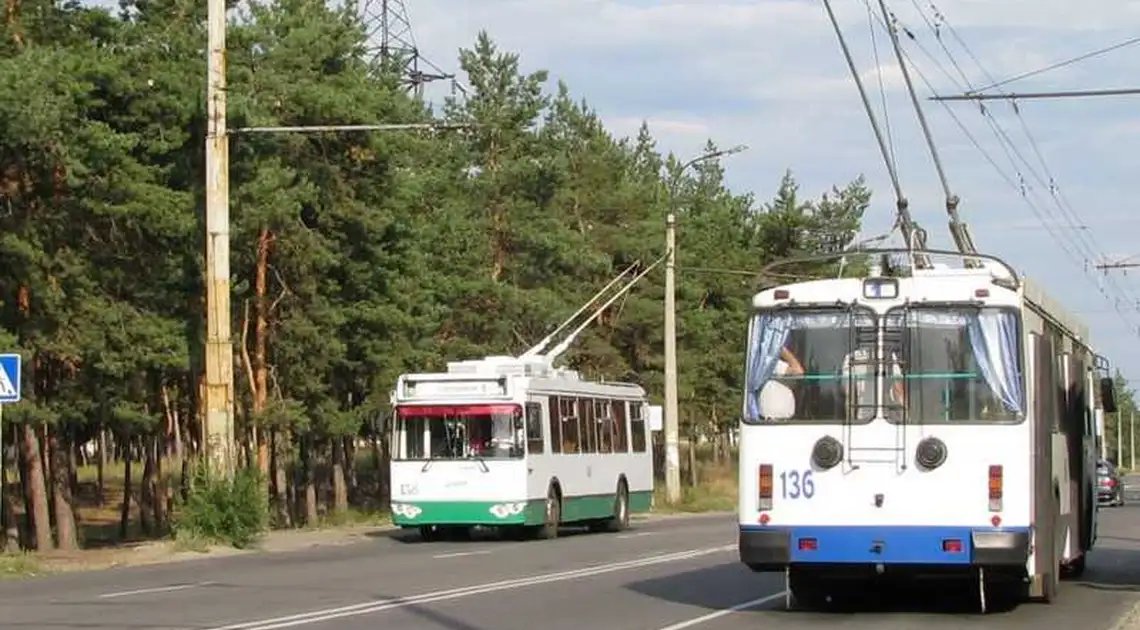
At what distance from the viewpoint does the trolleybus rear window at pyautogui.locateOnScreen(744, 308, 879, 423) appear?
50.4ft

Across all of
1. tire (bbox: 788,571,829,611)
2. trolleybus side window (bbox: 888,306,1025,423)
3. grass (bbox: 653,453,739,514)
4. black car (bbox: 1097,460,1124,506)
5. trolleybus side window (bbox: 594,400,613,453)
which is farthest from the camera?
black car (bbox: 1097,460,1124,506)

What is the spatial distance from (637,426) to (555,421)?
5579 mm

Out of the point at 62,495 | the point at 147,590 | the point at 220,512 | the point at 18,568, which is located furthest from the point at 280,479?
the point at 147,590

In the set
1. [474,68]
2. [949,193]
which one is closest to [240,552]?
[949,193]

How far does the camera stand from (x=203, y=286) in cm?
3875

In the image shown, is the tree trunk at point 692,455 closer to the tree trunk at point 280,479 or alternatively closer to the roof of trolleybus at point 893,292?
the tree trunk at point 280,479

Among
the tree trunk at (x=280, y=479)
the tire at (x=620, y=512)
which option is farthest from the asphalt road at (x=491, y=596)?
the tree trunk at (x=280, y=479)

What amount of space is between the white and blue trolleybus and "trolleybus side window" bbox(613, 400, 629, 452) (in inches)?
747

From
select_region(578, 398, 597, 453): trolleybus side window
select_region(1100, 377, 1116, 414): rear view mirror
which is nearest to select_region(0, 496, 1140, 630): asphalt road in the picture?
select_region(1100, 377, 1116, 414): rear view mirror

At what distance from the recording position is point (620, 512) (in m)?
34.9

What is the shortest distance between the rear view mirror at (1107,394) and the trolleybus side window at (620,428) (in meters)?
13.5

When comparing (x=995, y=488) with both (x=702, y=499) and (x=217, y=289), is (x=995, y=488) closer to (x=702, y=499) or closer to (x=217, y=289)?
(x=217, y=289)

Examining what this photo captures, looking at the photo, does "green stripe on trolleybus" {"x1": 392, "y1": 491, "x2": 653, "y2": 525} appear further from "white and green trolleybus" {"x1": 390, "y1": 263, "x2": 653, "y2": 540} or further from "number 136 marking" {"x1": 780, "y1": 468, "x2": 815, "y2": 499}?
"number 136 marking" {"x1": 780, "y1": 468, "x2": 815, "y2": 499}

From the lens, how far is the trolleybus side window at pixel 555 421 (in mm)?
30864
